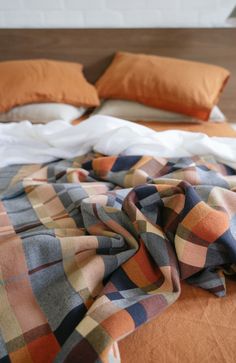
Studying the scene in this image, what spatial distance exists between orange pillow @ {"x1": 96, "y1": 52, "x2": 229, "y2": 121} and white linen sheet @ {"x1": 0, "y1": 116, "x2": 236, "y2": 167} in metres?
0.47

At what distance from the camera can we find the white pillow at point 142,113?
1.58 m

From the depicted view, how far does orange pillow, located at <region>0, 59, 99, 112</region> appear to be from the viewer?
156 centimetres

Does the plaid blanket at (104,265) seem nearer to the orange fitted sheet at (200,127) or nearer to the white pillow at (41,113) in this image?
the orange fitted sheet at (200,127)

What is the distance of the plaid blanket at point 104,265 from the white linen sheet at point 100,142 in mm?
265

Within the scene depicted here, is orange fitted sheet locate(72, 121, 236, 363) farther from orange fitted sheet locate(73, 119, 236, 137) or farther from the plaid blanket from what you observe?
orange fitted sheet locate(73, 119, 236, 137)

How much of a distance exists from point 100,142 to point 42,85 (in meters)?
0.74

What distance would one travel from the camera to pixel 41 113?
1541 millimetres

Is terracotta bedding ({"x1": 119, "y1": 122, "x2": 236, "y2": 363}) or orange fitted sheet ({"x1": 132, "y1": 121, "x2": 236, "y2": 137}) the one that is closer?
terracotta bedding ({"x1": 119, "y1": 122, "x2": 236, "y2": 363})
